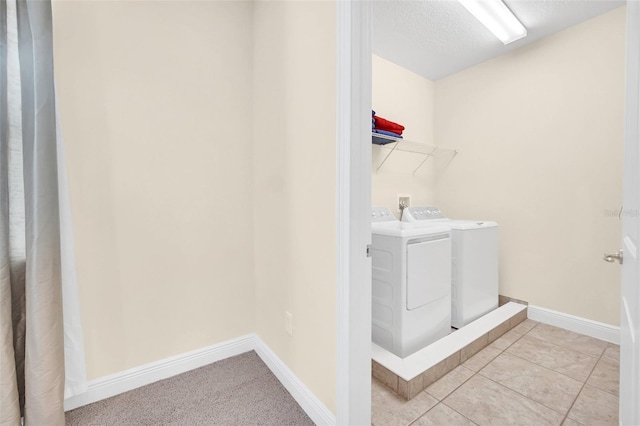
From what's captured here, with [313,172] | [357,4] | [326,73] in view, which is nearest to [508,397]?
[313,172]

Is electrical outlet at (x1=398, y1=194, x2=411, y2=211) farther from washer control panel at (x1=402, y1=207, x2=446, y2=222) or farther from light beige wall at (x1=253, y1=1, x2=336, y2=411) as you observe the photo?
light beige wall at (x1=253, y1=1, x2=336, y2=411)

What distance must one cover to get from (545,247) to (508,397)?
1410 millimetres

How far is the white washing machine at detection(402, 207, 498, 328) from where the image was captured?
205 centimetres

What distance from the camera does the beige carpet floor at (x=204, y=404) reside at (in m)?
1.26

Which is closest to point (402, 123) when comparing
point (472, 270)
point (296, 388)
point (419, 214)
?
point (419, 214)

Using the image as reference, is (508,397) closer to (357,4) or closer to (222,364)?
(222,364)

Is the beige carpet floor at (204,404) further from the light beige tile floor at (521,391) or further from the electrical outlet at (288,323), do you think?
the light beige tile floor at (521,391)

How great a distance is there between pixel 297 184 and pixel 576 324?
8.04 ft

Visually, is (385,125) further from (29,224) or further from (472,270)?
(29,224)

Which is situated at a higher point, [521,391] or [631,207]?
[631,207]

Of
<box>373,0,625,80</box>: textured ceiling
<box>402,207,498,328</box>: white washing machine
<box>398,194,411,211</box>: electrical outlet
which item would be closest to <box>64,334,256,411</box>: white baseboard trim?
<box>402,207,498,328</box>: white washing machine

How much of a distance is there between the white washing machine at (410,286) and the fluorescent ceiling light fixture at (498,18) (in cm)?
152

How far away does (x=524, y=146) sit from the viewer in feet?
7.72

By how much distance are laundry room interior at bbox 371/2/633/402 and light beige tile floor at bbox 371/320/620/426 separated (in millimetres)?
487
